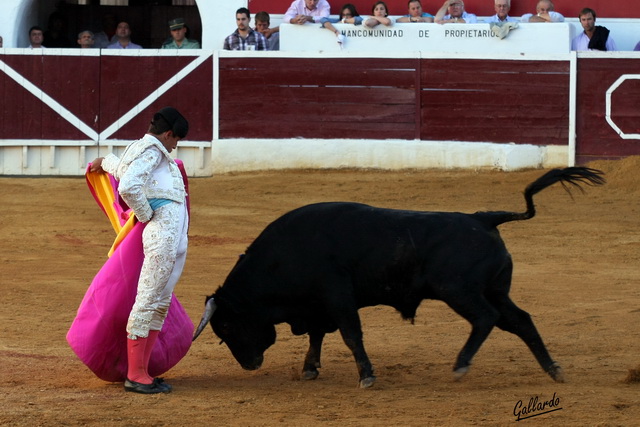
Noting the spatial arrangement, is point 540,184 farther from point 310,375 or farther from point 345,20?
point 345,20

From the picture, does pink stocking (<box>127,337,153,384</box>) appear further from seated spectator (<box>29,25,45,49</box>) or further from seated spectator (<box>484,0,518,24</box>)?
seated spectator (<box>29,25,45,49</box>)

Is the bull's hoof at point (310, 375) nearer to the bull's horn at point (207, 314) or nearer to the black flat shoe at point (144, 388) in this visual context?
the bull's horn at point (207, 314)

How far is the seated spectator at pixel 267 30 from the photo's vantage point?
1381cm

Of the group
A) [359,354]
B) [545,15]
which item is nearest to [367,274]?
[359,354]

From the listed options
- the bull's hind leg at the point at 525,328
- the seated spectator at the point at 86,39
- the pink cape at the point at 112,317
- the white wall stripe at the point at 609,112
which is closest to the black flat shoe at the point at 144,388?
the pink cape at the point at 112,317

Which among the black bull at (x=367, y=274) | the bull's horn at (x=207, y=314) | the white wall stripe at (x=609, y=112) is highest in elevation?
the white wall stripe at (x=609, y=112)

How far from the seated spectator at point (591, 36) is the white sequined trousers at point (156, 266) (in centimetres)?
919

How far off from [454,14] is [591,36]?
5.36ft

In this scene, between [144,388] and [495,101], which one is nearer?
[144,388]

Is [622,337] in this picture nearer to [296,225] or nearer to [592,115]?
[296,225]

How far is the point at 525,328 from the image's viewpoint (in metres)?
5.57

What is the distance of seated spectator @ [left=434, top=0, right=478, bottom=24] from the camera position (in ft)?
44.5

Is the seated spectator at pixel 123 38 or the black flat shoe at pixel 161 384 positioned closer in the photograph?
the black flat shoe at pixel 161 384

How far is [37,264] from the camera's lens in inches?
372
